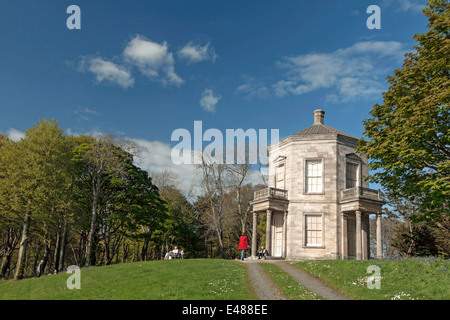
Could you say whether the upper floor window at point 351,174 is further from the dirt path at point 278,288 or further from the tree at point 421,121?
the dirt path at point 278,288

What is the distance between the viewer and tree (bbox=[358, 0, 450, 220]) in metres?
18.0

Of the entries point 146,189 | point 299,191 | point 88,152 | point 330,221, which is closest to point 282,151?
point 299,191

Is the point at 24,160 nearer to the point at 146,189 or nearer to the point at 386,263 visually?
the point at 146,189

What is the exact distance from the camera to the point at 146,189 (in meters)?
38.9

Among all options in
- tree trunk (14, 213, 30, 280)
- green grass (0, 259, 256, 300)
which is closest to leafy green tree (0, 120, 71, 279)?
tree trunk (14, 213, 30, 280)

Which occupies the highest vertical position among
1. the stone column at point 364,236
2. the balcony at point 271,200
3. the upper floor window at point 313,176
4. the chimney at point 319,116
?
the chimney at point 319,116

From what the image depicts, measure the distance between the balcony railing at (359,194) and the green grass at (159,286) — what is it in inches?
568

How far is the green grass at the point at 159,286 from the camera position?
14672 millimetres

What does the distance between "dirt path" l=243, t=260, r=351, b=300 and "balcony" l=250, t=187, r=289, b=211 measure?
36.1 feet

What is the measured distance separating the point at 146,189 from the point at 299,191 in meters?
16.2

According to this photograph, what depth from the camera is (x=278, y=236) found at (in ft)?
115

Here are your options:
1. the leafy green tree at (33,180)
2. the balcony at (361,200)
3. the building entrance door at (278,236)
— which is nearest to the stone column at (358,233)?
the balcony at (361,200)
